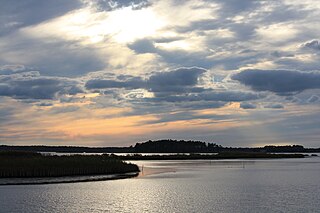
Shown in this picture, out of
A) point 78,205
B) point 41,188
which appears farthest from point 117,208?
point 41,188

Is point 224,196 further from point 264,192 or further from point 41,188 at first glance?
point 41,188

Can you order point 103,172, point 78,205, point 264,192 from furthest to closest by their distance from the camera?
point 103,172, point 264,192, point 78,205

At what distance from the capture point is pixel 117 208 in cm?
3444

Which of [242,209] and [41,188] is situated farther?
[41,188]

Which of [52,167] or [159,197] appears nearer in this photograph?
[159,197]

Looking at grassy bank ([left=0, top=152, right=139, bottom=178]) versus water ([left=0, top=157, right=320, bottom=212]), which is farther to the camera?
grassy bank ([left=0, top=152, right=139, bottom=178])

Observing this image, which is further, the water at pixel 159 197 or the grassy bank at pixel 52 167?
the grassy bank at pixel 52 167

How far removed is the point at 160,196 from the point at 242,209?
10.3 m

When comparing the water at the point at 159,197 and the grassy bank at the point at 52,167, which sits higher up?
the grassy bank at the point at 52,167

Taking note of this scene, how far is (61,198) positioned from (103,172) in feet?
89.0

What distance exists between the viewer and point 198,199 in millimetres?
39344

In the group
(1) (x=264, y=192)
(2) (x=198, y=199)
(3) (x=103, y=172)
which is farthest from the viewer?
(3) (x=103, y=172)

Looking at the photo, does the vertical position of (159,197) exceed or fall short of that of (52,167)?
it falls short

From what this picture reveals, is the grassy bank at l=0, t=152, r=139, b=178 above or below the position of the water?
above
